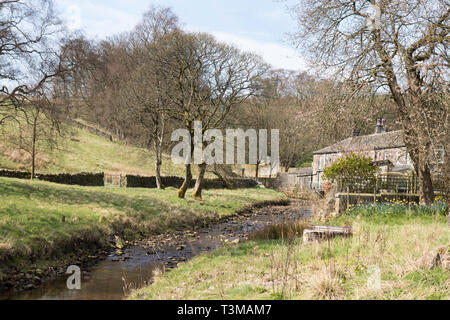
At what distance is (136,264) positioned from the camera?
1133cm

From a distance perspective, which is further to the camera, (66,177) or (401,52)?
(66,177)

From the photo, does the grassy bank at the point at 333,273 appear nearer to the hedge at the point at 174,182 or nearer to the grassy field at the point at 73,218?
the grassy field at the point at 73,218

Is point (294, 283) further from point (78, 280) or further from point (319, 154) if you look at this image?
point (319, 154)

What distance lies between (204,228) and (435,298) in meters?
13.5

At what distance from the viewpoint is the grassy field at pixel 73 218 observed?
423 inches

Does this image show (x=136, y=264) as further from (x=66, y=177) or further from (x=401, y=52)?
(x=66, y=177)

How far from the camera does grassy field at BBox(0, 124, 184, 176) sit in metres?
30.4

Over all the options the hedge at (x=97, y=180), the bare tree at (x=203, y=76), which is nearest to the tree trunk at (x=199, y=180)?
the bare tree at (x=203, y=76)

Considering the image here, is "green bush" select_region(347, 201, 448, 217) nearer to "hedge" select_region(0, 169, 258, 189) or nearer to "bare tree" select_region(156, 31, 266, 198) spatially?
"bare tree" select_region(156, 31, 266, 198)
